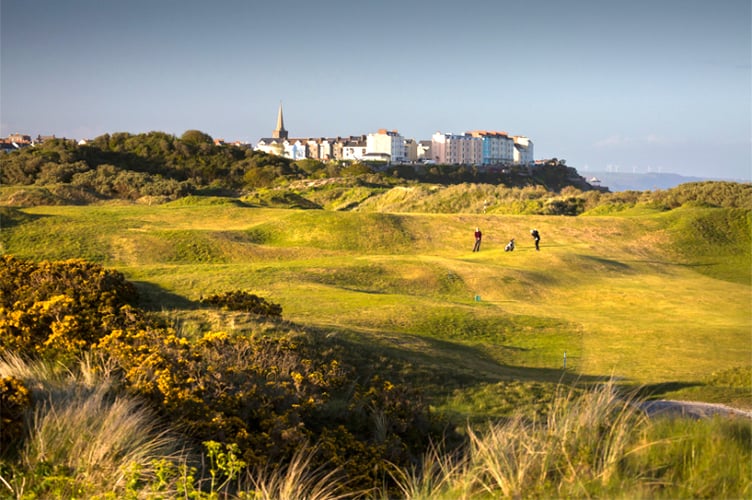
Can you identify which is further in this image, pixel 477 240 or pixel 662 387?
pixel 477 240

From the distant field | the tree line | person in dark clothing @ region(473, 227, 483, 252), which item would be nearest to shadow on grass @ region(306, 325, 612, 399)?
the distant field

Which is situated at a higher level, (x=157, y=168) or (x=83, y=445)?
(x=157, y=168)

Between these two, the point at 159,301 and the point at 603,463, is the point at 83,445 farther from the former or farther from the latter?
the point at 159,301

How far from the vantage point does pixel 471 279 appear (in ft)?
88.4

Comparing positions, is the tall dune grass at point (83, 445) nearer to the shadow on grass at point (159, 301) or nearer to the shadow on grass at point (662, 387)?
the shadow on grass at point (159, 301)

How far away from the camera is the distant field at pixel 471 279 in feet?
54.6

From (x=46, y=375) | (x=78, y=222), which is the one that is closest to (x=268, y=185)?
(x=78, y=222)

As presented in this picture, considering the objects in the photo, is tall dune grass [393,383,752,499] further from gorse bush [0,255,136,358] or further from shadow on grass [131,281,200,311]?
shadow on grass [131,281,200,311]

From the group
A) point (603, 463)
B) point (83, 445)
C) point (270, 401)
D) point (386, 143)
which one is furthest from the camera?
point (386, 143)

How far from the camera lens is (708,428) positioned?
6457 mm

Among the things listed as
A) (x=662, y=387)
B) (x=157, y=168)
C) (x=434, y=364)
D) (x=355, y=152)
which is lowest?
(x=662, y=387)

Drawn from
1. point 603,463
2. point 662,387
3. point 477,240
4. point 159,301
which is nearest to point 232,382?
point 603,463

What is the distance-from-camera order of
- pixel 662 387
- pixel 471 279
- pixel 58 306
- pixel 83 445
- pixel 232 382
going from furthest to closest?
pixel 471 279, pixel 662 387, pixel 58 306, pixel 232 382, pixel 83 445

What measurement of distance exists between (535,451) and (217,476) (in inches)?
112
